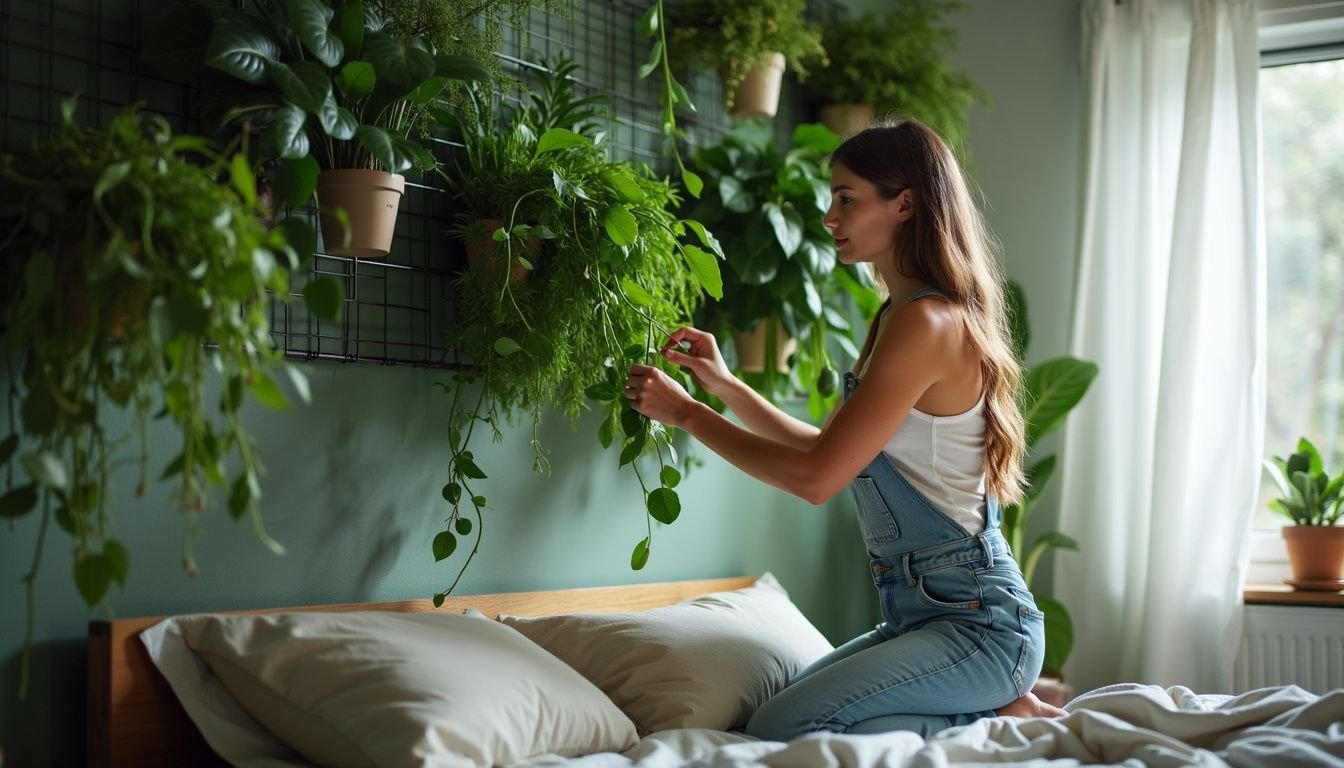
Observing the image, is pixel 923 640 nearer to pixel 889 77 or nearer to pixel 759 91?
pixel 759 91

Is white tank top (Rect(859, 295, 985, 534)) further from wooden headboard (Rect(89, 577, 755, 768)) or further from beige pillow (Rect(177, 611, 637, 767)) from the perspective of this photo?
wooden headboard (Rect(89, 577, 755, 768))

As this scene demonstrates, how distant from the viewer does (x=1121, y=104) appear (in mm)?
3451

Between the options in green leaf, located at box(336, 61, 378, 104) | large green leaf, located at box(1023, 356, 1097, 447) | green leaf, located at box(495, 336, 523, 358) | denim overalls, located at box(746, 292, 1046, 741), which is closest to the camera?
green leaf, located at box(336, 61, 378, 104)

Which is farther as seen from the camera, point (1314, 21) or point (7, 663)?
point (1314, 21)

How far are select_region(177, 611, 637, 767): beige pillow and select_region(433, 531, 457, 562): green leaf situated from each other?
23 cm

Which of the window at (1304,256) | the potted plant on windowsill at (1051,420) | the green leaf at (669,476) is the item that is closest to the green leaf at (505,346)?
the green leaf at (669,476)

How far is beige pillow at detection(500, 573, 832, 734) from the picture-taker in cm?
194

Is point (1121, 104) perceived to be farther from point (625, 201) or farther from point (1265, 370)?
point (625, 201)

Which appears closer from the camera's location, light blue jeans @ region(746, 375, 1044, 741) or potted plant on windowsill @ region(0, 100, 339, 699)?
potted plant on windowsill @ region(0, 100, 339, 699)

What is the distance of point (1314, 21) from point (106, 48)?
2.99 meters

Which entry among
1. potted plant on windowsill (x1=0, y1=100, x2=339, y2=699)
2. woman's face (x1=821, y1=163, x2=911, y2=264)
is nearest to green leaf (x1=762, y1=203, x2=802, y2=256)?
woman's face (x1=821, y1=163, x2=911, y2=264)

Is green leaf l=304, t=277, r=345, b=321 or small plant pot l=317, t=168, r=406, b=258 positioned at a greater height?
small plant pot l=317, t=168, r=406, b=258

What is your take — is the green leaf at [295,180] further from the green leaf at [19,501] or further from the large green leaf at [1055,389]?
the large green leaf at [1055,389]

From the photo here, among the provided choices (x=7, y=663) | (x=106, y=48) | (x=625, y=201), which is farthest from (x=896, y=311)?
(x=7, y=663)
